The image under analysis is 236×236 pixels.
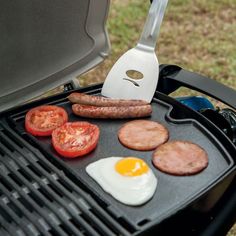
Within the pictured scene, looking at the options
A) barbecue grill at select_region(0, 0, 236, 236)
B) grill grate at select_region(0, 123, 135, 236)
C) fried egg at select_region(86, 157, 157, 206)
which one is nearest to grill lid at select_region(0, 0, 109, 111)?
barbecue grill at select_region(0, 0, 236, 236)

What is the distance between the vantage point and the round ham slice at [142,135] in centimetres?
138

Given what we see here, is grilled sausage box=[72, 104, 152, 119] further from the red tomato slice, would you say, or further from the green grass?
the green grass

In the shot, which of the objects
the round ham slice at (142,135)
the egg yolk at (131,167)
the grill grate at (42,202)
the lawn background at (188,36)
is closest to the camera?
the grill grate at (42,202)

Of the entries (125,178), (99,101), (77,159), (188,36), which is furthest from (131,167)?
(188,36)

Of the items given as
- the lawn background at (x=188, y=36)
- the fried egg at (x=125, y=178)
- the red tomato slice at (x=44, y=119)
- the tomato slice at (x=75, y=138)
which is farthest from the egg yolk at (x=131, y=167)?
the lawn background at (x=188, y=36)

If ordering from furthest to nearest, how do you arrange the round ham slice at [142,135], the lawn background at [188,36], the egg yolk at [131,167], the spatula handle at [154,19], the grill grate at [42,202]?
1. the lawn background at [188,36]
2. the spatula handle at [154,19]
3. the round ham slice at [142,135]
4. the egg yolk at [131,167]
5. the grill grate at [42,202]

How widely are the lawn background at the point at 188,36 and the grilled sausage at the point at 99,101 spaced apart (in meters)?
1.28

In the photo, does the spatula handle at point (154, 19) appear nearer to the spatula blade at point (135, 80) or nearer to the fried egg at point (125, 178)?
the spatula blade at point (135, 80)

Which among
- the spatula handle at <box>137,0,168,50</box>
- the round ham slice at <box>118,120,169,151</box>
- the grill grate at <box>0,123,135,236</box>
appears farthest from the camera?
the spatula handle at <box>137,0,168,50</box>

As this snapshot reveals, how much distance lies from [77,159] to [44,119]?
0.16 metres

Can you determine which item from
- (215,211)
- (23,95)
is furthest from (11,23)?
(215,211)

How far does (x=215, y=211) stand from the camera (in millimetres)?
1343

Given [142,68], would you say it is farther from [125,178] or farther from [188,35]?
[188,35]

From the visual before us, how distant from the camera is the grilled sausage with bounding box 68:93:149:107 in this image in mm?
1480
